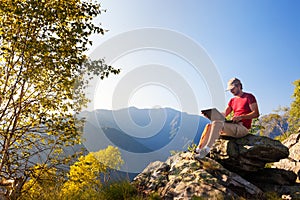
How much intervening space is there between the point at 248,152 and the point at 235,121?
1.31 meters

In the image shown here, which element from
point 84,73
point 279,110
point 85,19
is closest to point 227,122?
point 84,73

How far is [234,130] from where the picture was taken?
940 cm

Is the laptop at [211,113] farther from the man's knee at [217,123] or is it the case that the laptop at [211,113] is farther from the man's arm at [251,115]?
the man's arm at [251,115]

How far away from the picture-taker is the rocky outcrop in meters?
7.81

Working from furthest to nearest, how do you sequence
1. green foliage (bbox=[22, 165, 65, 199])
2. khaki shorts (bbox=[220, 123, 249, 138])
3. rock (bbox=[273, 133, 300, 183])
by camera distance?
1. rock (bbox=[273, 133, 300, 183])
2. khaki shorts (bbox=[220, 123, 249, 138])
3. green foliage (bbox=[22, 165, 65, 199])

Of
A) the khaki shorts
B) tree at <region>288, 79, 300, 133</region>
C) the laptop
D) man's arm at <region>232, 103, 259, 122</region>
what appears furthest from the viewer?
tree at <region>288, 79, 300, 133</region>

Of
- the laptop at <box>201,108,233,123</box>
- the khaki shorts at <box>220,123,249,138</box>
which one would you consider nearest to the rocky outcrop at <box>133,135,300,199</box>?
the khaki shorts at <box>220,123,249,138</box>

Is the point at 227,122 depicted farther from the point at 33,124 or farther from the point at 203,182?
the point at 33,124

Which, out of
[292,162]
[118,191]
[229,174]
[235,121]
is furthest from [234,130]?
[118,191]

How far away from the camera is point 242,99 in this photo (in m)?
9.59

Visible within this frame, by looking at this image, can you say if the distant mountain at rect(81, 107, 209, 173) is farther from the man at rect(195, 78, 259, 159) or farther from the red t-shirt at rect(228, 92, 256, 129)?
the red t-shirt at rect(228, 92, 256, 129)

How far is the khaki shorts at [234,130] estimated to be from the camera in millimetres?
9188

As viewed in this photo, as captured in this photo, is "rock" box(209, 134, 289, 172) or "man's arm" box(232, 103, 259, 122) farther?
"rock" box(209, 134, 289, 172)

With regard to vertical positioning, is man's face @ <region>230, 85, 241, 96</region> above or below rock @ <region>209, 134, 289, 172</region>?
above
